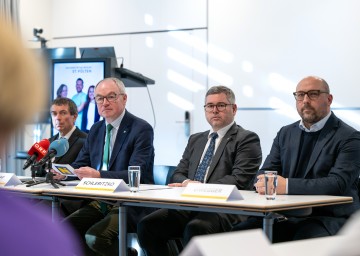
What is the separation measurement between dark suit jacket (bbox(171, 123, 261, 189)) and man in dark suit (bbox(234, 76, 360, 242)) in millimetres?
116

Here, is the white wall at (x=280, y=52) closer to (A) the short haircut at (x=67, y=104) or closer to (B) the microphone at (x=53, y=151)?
(A) the short haircut at (x=67, y=104)

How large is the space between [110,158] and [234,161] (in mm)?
953

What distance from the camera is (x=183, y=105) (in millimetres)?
7547

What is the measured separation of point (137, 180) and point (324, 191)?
3.52 ft

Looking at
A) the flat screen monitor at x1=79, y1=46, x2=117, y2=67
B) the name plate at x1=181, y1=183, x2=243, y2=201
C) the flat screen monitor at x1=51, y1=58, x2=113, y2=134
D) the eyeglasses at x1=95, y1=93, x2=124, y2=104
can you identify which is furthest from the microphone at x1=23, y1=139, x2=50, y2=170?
the flat screen monitor at x1=79, y1=46, x2=117, y2=67

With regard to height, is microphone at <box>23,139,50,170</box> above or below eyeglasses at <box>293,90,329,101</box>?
below

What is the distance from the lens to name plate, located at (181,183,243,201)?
2.86 m

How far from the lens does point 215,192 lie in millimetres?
2900

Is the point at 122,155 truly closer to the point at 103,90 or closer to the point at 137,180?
the point at 103,90

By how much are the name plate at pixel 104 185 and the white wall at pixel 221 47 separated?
388cm

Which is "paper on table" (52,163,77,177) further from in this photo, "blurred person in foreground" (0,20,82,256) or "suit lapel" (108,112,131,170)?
"blurred person in foreground" (0,20,82,256)

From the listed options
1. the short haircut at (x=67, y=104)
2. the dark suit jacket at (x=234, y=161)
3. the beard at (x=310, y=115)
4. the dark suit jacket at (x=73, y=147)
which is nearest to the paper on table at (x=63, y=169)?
the dark suit jacket at (x=234, y=161)

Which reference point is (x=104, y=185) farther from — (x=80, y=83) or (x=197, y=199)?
(x=80, y=83)

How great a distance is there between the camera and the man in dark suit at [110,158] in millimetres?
3641
